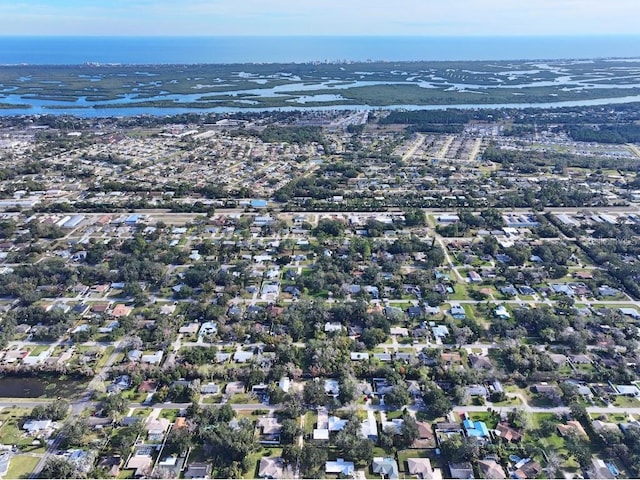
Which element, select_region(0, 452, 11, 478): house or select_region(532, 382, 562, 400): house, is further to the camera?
select_region(532, 382, 562, 400): house

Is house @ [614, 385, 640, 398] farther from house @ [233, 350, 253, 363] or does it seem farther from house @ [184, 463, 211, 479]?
house @ [184, 463, 211, 479]

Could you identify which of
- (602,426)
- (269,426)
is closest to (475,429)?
(602,426)

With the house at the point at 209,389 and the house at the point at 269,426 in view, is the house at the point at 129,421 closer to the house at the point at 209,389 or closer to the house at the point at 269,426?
the house at the point at 209,389

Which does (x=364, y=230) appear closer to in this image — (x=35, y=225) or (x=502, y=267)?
(x=502, y=267)

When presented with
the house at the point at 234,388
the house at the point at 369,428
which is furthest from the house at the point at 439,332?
the house at the point at 234,388

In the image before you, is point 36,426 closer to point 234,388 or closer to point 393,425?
point 234,388

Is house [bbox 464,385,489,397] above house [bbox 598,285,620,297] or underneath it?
underneath

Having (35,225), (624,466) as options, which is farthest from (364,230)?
(35,225)

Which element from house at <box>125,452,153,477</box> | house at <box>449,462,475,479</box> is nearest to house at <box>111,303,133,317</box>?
house at <box>125,452,153,477</box>
